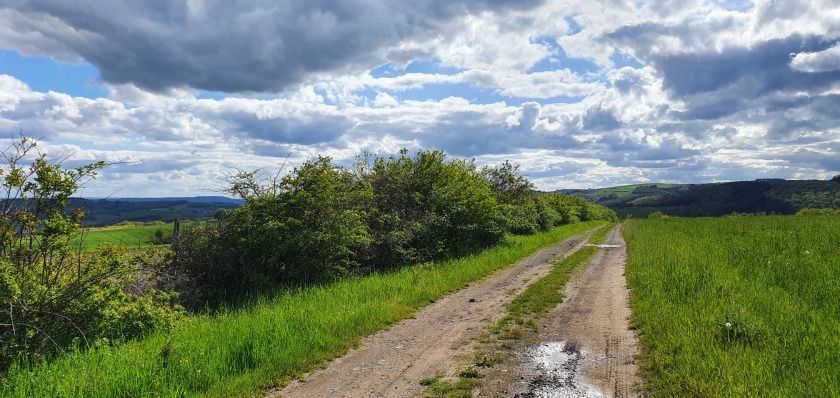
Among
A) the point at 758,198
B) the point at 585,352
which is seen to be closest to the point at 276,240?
the point at 585,352

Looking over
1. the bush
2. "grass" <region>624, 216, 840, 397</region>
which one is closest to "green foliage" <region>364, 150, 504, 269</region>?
the bush

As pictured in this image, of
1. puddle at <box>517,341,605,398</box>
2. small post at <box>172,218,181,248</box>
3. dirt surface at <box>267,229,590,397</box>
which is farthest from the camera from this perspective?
small post at <box>172,218,181,248</box>

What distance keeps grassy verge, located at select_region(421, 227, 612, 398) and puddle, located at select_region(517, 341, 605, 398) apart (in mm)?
596

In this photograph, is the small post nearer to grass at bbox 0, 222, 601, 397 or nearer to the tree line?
the tree line

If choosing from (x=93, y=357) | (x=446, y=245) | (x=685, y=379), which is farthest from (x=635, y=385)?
(x=446, y=245)

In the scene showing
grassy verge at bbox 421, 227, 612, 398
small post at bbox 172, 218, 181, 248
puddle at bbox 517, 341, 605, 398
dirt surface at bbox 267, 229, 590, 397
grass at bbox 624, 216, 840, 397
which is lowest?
dirt surface at bbox 267, 229, 590, 397

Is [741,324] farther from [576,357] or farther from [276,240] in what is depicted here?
[276,240]

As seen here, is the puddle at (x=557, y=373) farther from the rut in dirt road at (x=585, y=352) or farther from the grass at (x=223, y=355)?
the grass at (x=223, y=355)

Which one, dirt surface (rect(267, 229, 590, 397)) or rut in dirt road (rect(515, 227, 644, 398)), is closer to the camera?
rut in dirt road (rect(515, 227, 644, 398))

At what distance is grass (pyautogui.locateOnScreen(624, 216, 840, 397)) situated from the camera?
19.0 ft

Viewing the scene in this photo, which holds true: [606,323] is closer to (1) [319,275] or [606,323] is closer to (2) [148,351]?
(2) [148,351]

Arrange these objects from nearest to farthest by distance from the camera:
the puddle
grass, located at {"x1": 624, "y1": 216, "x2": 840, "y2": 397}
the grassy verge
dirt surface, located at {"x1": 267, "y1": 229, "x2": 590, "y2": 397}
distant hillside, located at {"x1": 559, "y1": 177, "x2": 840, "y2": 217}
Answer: grass, located at {"x1": 624, "y1": 216, "x2": 840, "y2": 397} < the puddle < the grassy verge < dirt surface, located at {"x1": 267, "y1": 229, "x2": 590, "y2": 397} < distant hillside, located at {"x1": 559, "y1": 177, "x2": 840, "y2": 217}

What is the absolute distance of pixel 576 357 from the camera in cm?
746

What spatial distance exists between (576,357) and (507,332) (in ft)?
5.77
